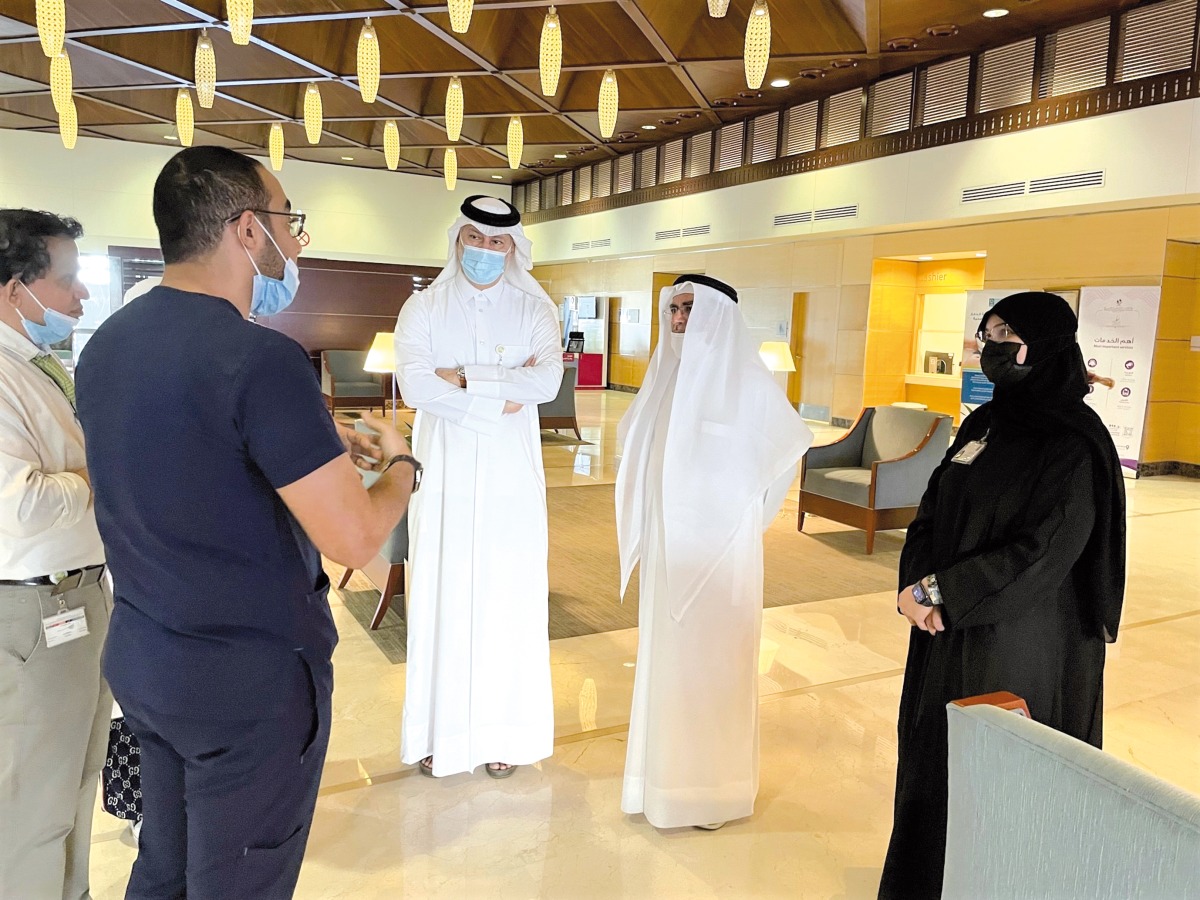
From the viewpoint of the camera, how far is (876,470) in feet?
18.8

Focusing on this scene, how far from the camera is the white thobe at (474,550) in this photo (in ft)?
8.79

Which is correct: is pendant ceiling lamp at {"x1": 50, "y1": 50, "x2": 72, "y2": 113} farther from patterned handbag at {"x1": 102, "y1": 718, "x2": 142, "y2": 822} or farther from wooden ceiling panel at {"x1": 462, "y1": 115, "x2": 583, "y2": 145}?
patterned handbag at {"x1": 102, "y1": 718, "x2": 142, "y2": 822}

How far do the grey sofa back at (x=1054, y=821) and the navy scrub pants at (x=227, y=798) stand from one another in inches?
40.0

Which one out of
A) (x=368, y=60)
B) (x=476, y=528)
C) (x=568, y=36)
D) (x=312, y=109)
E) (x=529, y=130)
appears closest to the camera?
(x=476, y=528)

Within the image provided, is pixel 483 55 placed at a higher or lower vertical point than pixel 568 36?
lower

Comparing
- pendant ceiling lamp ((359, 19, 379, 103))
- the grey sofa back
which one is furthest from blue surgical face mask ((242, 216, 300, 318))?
pendant ceiling lamp ((359, 19, 379, 103))

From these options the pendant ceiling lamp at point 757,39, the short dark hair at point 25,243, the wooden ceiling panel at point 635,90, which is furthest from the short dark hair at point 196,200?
the wooden ceiling panel at point 635,90

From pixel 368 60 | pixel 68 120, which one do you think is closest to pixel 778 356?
pixel 368 60

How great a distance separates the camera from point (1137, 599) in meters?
4.80

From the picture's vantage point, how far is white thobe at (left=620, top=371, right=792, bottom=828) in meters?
2.33

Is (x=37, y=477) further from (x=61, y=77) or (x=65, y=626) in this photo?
(x=61, y=77)

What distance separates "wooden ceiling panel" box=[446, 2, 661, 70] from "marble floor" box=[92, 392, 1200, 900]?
6646 millimetres

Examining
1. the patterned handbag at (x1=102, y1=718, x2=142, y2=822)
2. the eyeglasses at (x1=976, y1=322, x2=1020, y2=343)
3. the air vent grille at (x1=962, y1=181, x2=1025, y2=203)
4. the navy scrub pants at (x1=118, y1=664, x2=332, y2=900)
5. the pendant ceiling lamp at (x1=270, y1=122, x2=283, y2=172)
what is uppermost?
the pendant ceiling lamp at (x1=270, y1=122, x2=283, y2=172)

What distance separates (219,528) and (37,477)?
0.62m
